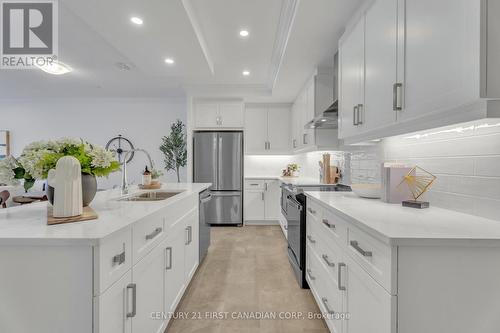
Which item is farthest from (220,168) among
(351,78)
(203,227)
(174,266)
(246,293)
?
(351,78)

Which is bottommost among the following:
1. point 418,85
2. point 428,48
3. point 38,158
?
point 38,158

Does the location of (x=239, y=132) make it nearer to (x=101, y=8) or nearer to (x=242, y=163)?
(x=242, y=163)

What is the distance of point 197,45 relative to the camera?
3010 mm

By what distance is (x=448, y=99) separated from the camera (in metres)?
1.07

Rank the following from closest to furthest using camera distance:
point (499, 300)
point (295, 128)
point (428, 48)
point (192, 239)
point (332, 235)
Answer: point (499, 300) → point (428, 48) → point (332, 235) → point (192, 239) → point (295, 128)

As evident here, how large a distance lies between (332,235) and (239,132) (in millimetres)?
3576

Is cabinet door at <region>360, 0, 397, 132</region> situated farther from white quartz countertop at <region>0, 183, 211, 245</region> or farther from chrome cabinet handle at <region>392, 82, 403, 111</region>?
white quartz countertop at <region>0, 183, 211, 245</region>

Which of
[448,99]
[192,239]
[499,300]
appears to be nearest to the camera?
[499,300]

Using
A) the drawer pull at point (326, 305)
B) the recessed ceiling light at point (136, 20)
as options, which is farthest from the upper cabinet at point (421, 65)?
the recessed ceiling light at point (136, 20)

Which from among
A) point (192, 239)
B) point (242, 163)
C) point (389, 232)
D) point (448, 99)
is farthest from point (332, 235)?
point (242, 163)

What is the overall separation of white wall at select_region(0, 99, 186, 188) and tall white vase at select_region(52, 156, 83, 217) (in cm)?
473

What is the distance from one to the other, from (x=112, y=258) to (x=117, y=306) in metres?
0.22

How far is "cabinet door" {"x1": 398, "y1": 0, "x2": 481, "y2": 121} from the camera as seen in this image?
964 mm

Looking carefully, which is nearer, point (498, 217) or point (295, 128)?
point (498, 217)
